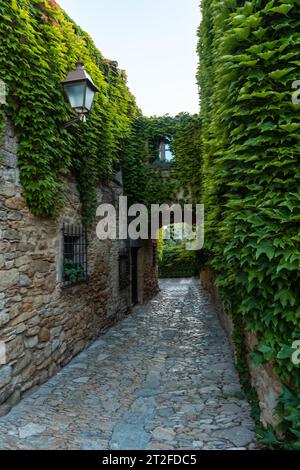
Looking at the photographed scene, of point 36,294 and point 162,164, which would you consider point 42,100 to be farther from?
point 162,164

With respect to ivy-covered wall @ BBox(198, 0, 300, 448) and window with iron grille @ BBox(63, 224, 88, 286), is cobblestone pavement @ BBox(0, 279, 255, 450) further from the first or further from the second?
window with iron grille @ BBox(63, 224, 88, 286)

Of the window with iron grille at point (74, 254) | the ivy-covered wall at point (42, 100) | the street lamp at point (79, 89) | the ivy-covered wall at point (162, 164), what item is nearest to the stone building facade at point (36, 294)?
the window with iron grille at point (74, 254)

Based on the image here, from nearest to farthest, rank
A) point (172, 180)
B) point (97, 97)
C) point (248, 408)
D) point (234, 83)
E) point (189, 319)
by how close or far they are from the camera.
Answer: point (234, 83), point (248, 408), point (97, 97), point (189, 319), point (172, 180)

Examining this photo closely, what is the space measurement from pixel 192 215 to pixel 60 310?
186 inches

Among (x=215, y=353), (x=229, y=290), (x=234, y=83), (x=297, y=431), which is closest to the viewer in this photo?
(x=297, y=431)

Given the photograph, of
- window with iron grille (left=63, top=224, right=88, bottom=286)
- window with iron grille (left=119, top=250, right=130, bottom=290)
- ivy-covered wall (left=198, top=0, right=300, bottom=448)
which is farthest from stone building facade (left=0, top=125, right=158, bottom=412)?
ivy-covered wall (left=198, top=0, right=300, bottom=448)

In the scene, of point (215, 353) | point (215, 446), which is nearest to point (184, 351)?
point (215, 353)

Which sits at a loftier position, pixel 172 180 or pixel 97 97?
pixel 97 97

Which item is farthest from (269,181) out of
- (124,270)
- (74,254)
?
(124,270)

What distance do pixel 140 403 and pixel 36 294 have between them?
5.40 feet

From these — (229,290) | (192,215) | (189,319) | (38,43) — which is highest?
(38,43)

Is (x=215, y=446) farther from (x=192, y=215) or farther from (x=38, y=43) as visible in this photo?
(x=192, y=215)

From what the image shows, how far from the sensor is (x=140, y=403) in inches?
126
